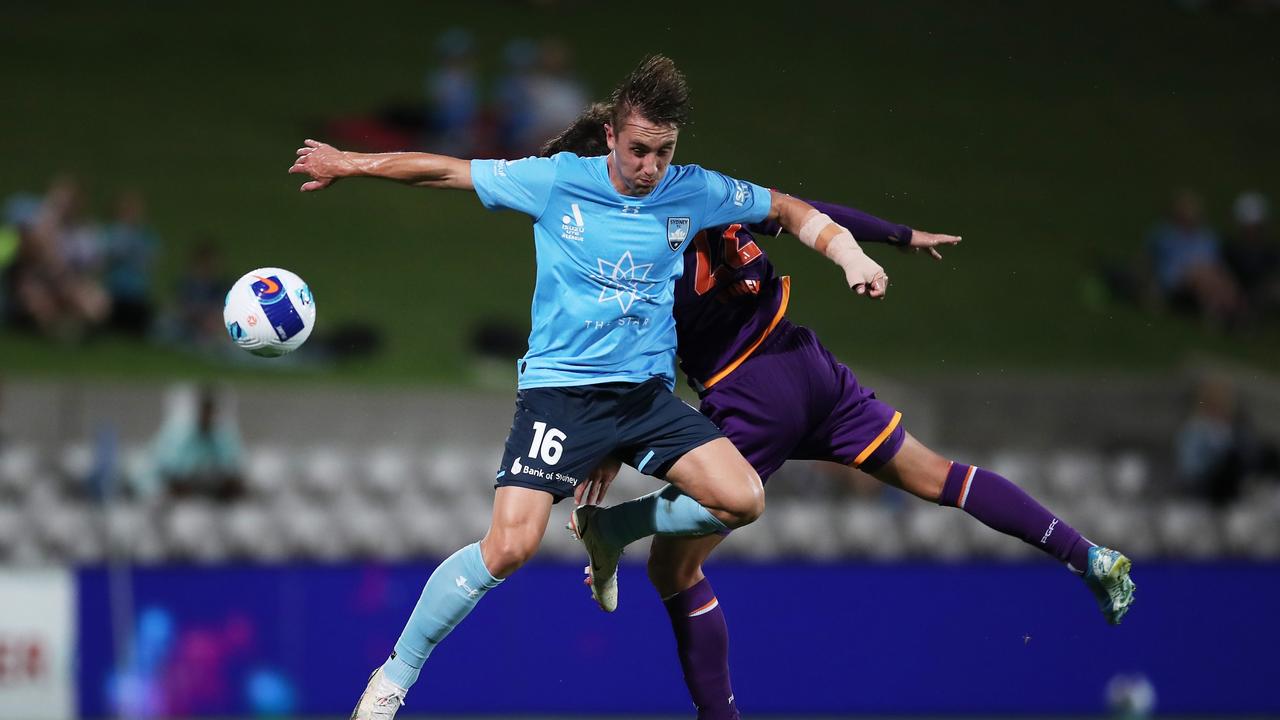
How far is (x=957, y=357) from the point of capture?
1496cm

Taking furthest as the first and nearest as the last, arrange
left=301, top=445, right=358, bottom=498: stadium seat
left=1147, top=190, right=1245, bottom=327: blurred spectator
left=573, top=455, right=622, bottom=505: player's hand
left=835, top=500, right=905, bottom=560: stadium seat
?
left=1147, top=190, right=1245, bottom=327: blurred spectator, left=301, top=445, right=358, bottom=498: stadium seat, left=835, top=500, right=905, bottom=560: stadium seat, left=573, top=455, right=622, bottom=505: player's hand

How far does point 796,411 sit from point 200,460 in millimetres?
6366

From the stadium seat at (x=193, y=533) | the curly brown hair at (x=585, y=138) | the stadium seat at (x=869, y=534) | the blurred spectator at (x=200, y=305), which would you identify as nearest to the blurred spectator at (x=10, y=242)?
the blurred spectator at (x=200, y=305)

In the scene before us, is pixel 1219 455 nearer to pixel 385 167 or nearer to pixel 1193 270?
pixel 1193 270

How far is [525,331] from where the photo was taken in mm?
14305

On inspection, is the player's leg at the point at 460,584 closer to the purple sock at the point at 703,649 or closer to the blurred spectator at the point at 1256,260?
the purple sock at the point at 703,649

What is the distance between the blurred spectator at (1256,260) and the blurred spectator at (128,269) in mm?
9105

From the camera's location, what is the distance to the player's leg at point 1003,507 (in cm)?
584

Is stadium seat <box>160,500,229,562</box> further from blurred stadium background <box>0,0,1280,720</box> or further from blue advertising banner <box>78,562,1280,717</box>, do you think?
blue advertising banner <box>78,562,1280,717</box>

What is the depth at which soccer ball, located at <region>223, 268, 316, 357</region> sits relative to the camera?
538 centimetres

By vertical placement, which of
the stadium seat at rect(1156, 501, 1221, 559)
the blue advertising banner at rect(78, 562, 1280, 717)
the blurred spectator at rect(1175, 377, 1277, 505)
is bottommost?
the blue advertising banner at rect(78, 562, 1280, 717)

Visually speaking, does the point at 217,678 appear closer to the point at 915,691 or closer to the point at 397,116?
the point at 915,691

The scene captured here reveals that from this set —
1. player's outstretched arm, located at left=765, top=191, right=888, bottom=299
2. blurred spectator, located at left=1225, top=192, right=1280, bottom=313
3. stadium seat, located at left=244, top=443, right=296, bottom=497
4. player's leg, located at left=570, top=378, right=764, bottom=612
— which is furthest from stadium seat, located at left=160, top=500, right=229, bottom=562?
blurred spectator, located at left=1225, top=192, right=1280, bottom=313

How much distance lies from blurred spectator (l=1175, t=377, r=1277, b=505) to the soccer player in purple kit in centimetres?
641
